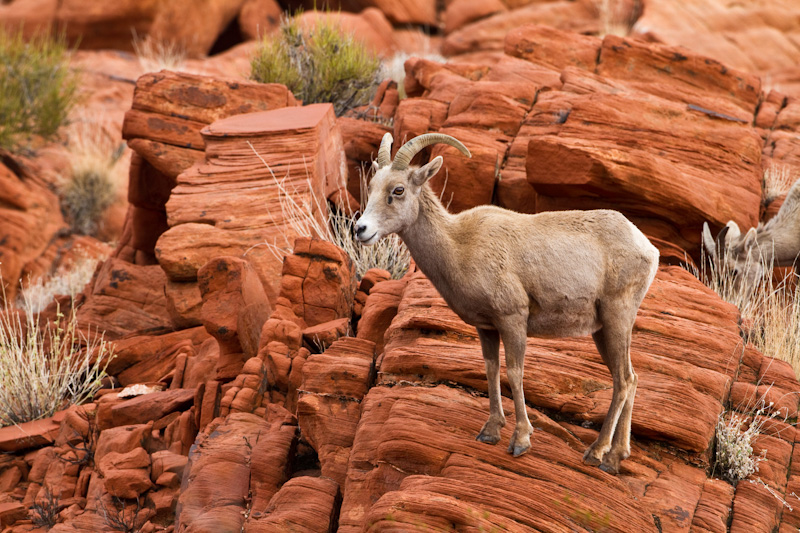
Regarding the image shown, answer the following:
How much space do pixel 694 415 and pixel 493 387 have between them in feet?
5.97

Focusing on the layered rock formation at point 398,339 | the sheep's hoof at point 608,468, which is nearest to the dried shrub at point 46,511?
the layered rock formation at point 398,339

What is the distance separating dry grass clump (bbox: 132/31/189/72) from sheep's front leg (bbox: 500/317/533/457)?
19.9 meters

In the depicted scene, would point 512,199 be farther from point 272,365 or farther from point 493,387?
point 493,387

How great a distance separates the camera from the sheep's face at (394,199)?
5461mm

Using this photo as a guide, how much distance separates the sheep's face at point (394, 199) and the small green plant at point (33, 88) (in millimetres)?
17332

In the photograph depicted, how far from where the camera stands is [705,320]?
7336 millimetres

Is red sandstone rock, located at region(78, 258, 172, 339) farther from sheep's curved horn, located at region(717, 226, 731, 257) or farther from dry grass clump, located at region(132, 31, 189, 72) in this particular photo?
dry grass clump, located at region(132, 31, 189, 72)

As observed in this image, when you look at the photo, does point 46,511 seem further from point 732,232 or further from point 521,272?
point 732,232

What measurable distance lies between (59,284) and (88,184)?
5.10 metres

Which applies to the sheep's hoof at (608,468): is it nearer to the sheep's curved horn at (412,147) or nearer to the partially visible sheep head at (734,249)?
the sheep's curved horn at (412,147)

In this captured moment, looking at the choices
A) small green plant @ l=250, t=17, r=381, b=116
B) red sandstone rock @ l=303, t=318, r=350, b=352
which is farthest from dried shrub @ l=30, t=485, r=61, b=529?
small green plant @ l=250, t=17, r=381, b=116

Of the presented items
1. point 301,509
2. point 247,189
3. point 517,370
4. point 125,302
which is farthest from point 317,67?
point 517,370

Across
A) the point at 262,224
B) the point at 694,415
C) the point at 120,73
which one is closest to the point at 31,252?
the point at 262,224

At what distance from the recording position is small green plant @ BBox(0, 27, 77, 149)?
20094mm
